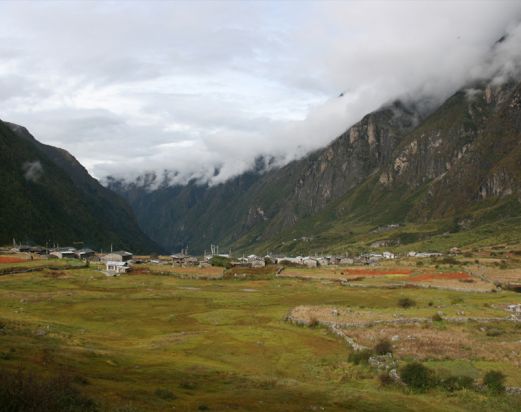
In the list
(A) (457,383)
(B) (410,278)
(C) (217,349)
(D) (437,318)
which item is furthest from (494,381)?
(B) (410,278)

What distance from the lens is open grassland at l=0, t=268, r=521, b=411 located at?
34.6 meters

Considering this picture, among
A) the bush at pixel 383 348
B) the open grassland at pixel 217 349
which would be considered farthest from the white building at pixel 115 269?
the bush at pixel 383 348

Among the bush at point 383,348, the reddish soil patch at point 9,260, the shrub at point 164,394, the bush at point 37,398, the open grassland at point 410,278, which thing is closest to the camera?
the bush at point 37,398

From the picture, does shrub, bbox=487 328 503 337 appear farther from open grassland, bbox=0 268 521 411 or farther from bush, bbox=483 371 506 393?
bush, bbox=483 371 506 393

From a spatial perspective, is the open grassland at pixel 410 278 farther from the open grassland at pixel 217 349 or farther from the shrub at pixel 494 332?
the shrub at pixel 494 332

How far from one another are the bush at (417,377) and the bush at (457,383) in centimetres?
92

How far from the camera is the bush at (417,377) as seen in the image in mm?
40406

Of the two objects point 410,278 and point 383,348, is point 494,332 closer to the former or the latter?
point 383,348

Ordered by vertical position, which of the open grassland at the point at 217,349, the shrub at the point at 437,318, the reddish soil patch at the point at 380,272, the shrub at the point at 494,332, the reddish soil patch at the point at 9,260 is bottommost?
the open grassland at the point at 217,349

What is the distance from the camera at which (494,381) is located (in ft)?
128

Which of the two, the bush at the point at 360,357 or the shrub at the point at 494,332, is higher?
the shrub at the point at 494,332

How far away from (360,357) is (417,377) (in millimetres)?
8646

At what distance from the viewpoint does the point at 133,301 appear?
102438mm

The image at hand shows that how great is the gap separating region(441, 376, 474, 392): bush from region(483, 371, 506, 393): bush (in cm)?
109
